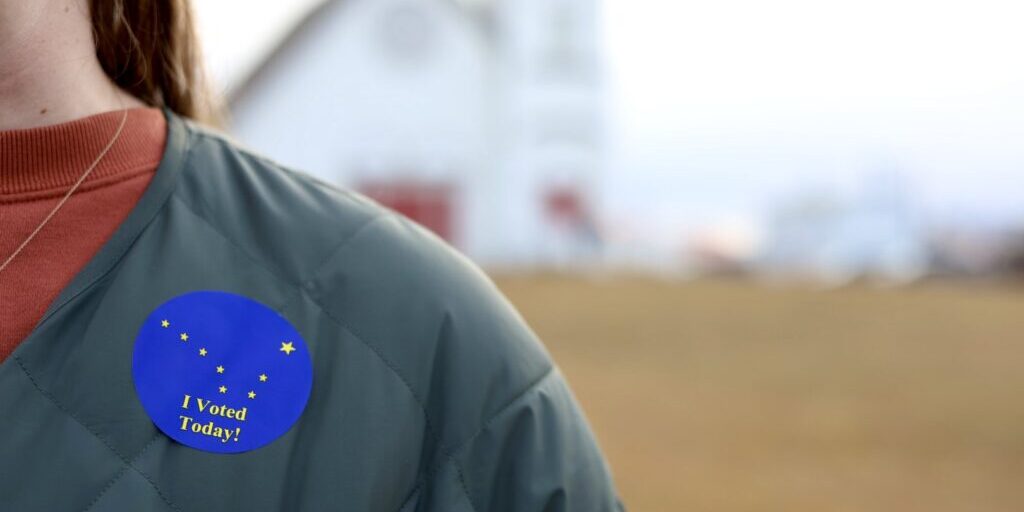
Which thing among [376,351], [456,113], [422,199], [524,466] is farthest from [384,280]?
[422,199]

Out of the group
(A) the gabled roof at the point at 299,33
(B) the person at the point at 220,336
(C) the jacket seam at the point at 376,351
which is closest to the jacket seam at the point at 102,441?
(B) the person at the point at 220,336

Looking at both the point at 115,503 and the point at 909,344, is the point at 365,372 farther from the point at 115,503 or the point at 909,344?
the point at 909,344

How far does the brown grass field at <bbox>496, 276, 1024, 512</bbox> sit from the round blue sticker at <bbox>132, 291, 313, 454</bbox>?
343 centimetres

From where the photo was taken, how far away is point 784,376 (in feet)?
24.3

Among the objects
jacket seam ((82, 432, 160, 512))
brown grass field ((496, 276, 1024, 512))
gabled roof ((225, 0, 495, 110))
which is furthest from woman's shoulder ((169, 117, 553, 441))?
gabled roof ((225, 0, 495, 110))

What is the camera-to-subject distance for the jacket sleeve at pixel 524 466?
2.66 ft

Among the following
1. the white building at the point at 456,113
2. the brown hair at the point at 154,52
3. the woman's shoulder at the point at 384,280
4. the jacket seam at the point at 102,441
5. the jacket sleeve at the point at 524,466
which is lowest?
the white building at the point at 456,113

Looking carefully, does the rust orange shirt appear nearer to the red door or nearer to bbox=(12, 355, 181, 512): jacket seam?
bbox=(12, 355, 181, 512): jacket seam

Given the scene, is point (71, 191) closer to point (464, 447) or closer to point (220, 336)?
point (220, 336)

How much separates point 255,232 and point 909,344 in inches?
327

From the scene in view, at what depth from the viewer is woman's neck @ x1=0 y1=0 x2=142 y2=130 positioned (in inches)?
32.9

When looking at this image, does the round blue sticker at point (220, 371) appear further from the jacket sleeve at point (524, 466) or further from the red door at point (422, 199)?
the red door at point (422, 199)

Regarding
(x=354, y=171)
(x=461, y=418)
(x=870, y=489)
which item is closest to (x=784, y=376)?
(x=870, y=489)

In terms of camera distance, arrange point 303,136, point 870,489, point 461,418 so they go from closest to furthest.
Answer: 1. point 461,418
2. point 870,489
3. point 303,136
